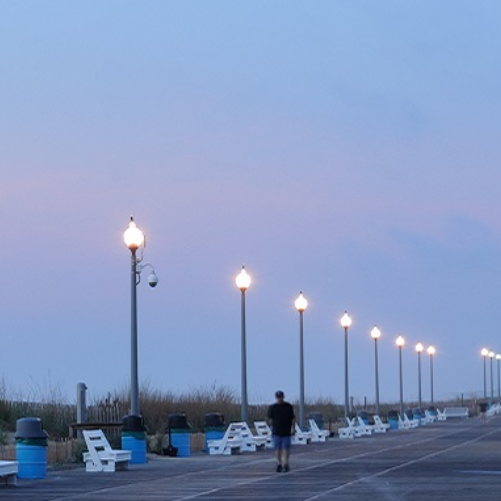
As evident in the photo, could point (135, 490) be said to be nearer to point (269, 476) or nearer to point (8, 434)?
point (269, 476)

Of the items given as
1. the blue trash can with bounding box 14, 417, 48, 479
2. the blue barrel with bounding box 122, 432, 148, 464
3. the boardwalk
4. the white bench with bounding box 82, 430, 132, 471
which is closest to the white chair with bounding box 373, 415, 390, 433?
the boardwalk

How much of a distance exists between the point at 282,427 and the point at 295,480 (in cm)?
441

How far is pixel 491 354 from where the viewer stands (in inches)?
5605

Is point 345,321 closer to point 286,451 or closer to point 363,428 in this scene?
point 363,428

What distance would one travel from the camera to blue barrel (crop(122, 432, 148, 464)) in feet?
120

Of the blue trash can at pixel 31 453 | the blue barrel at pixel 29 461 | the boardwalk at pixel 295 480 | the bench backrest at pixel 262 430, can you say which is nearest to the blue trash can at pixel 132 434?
the boardwalk at pixel 295 480

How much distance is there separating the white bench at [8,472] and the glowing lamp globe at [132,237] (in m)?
9.22

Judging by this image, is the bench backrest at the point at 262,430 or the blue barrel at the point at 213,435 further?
the bench backrest at the point at 262,430

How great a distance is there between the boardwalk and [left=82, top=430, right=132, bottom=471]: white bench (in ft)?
1.38

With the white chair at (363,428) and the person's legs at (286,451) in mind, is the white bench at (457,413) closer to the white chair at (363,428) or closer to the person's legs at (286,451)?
the white chair at (363,428)

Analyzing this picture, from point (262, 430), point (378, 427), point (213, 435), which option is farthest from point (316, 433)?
point (378, 427)

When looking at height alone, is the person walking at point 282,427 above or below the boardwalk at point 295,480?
above

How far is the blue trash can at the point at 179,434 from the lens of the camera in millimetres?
41375

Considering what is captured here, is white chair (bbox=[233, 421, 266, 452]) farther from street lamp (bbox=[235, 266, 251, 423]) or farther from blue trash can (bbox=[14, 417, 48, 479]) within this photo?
blue trash can (bbox=[14, 417, 48, 479])
